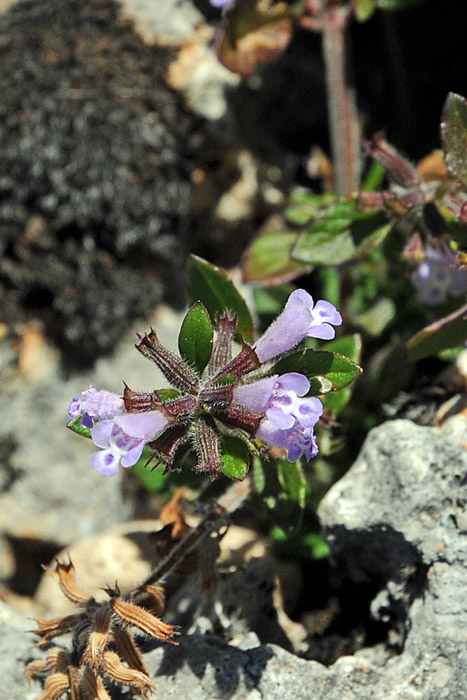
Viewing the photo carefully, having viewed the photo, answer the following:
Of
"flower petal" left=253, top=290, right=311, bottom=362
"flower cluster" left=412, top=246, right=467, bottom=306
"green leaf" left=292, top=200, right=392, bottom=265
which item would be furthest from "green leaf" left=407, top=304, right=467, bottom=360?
"flower petal" left=253, top=290, right=311, bottom=362

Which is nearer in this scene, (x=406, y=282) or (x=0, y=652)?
(x=0, y=652)

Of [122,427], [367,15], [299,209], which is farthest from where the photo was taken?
[299,209]

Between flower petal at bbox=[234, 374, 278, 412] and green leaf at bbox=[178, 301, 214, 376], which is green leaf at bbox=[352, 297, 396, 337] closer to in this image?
green leaf at bbox=[178, 301, 214, 376]

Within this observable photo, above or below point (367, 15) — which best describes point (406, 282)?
below

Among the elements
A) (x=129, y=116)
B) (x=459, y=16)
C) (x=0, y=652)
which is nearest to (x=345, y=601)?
(x=0, y=652)

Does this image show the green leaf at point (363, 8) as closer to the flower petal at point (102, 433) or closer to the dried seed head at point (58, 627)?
the flower petal at point (102, 433)

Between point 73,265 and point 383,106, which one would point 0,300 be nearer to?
point 73,265
